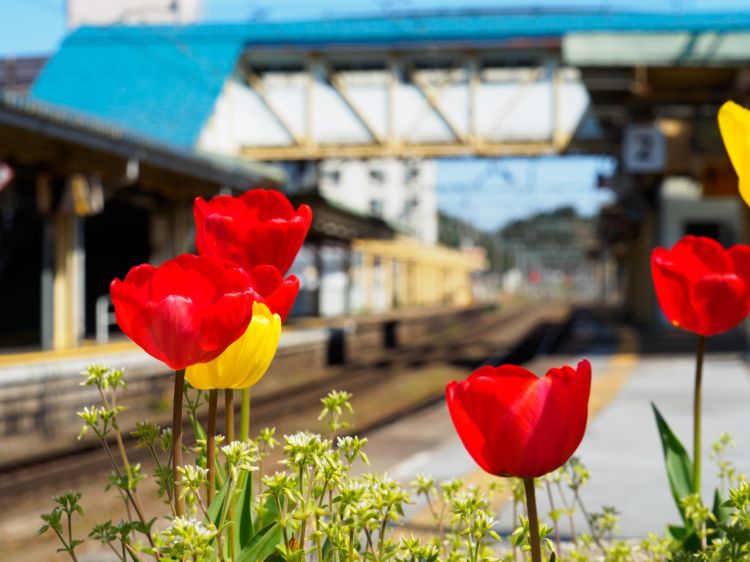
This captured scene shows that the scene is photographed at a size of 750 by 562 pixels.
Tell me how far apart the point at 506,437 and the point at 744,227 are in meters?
14.3

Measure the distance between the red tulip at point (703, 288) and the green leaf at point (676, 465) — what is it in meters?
0.21

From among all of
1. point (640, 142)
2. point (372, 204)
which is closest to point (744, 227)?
point (640, 142)

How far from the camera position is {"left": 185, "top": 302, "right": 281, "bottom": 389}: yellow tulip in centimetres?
122

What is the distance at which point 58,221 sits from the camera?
1442 cm

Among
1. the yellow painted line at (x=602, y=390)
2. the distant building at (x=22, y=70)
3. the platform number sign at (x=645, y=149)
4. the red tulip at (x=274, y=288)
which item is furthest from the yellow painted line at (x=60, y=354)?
the distant building at (x=22, y=70)

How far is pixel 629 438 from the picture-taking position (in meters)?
5.73

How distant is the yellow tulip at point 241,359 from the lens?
47.9 inches

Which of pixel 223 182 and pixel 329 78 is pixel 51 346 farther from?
pixel 329 78

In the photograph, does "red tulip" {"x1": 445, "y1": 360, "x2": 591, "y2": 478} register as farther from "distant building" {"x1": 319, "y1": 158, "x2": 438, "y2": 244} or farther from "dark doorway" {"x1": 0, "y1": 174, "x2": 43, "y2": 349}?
"distant building" {"x1": 319, "y1": 158, "x2": 438, "y2": 244}

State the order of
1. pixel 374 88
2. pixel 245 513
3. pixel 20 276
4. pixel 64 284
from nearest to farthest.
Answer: pixel 245 513, pixel 64 284, pixel 20 276, pixel 374 88

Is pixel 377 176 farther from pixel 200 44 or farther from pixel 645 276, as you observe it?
pixel 645 276

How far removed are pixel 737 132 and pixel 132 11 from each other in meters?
30.0

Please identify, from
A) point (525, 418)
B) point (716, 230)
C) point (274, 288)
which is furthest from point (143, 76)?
point (525, 418)

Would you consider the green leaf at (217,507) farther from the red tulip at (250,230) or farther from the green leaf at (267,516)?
the red tulip at (250,230)
